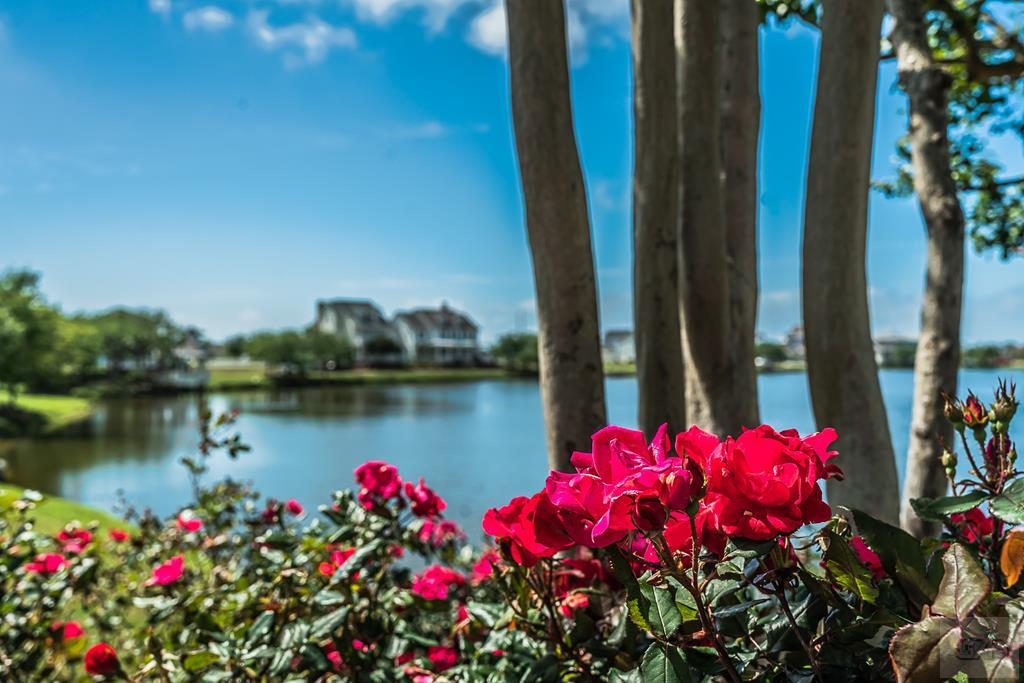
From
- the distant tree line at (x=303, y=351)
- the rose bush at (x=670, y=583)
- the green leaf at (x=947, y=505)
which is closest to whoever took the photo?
the rose bush at (x=670, y=583)

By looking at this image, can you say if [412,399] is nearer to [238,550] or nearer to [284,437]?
[284,437]

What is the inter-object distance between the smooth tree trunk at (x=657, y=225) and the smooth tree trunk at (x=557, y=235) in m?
0.41

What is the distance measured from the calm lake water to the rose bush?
326 cm

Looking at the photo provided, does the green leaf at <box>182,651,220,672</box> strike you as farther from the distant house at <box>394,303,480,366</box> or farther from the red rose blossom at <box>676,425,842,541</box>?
the distant house at <box>394,303,480,366</box>

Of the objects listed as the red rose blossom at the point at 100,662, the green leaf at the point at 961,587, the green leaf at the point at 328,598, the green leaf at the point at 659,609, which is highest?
the green leaf at the point at 961,587

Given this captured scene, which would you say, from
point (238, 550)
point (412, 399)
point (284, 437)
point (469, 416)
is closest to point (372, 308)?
point (412, 399)

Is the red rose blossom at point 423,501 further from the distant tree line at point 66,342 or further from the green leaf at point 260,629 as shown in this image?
the distant tree line at point 66,342

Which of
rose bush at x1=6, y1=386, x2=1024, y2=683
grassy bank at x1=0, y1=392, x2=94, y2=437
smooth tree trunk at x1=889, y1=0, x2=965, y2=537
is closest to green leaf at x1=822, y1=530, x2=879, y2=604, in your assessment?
rose bush at x1=6, y1=386, x2=1024, y2=683

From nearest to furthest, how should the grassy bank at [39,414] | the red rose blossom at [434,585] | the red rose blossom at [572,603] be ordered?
the red rose blossom at [572,603]
the red rose blossom at [434,585]
the grassy bank at [39,414]

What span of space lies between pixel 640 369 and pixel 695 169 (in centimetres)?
66

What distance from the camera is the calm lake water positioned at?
12.0 meters

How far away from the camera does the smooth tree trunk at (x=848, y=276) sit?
2119 millimetres

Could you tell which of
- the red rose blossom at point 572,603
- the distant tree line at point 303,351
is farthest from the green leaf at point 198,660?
the distant tree line at point 303,351

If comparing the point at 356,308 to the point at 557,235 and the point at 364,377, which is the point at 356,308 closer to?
the point at 364,377
